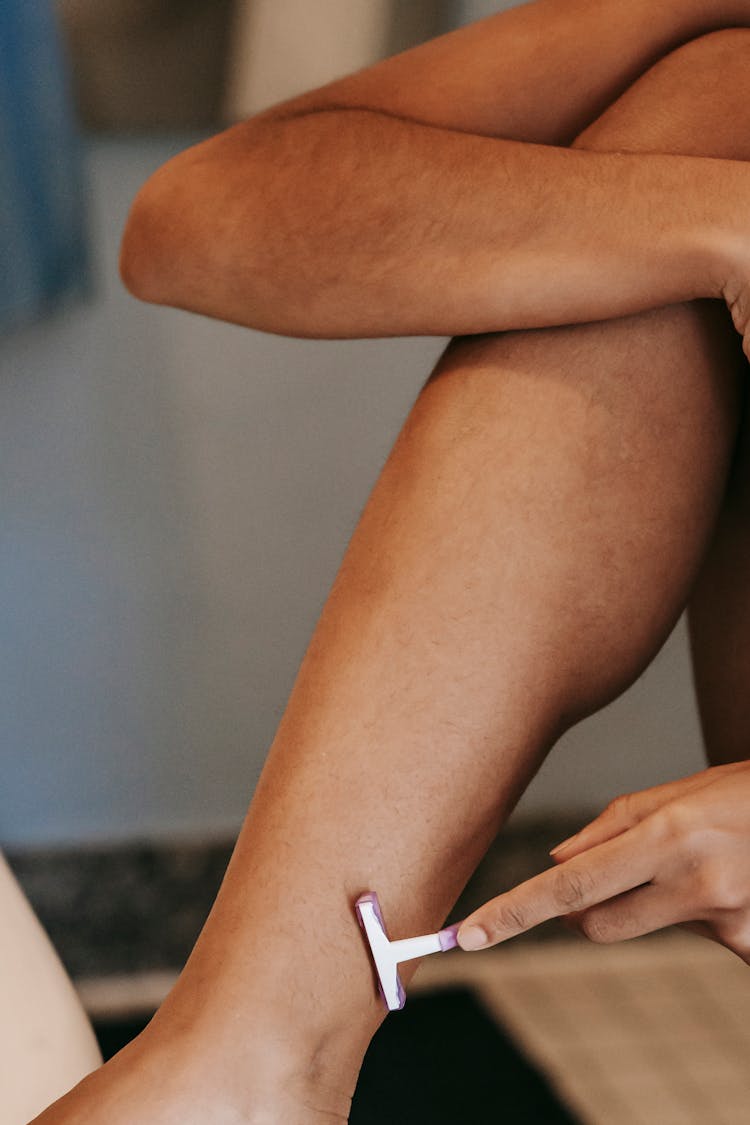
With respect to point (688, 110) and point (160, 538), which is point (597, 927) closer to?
point (688, 110)

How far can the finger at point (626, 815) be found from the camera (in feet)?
1.98

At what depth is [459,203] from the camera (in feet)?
2.29

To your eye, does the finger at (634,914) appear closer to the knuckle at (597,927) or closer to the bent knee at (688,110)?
the knuckle at (597,927)

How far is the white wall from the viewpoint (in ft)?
4.27

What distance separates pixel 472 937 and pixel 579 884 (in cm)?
6

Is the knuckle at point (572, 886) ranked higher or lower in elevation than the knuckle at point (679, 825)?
Result: lower

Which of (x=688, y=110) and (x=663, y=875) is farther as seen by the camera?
(x=688, y=110)

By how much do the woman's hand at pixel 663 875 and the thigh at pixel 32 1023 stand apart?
29cm

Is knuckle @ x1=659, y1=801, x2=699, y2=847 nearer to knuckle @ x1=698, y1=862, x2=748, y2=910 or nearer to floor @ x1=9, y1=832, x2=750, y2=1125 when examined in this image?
knuckle @ x1=698, y1=862, x2=748, y2=910

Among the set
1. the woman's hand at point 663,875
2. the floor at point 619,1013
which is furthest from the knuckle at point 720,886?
the floor at point 619,1013

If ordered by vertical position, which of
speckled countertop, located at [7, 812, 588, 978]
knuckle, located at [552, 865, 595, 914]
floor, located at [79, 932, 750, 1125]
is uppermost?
knuckle, located at [552, 865, 595, 914]

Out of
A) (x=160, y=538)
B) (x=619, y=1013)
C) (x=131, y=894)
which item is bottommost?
(x=619, y=1013)

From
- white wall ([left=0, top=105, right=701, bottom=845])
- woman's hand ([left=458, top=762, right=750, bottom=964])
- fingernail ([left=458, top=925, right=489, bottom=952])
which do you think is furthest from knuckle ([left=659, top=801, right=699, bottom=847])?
white wall ([left=0, top=105, right=701, bottom=845])

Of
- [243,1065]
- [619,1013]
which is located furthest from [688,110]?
[619,1013]
